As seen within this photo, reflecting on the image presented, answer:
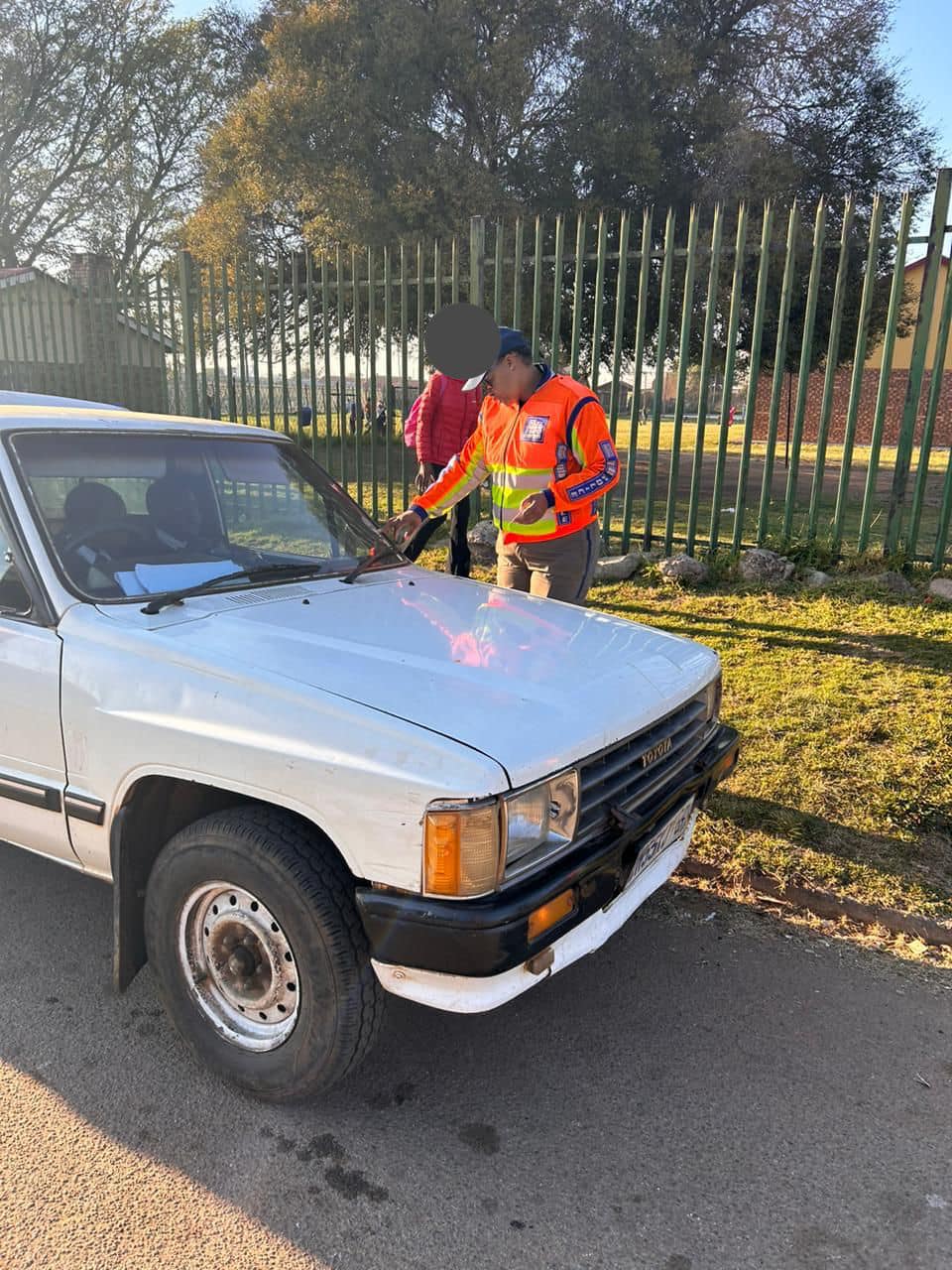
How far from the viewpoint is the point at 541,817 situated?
226 cm

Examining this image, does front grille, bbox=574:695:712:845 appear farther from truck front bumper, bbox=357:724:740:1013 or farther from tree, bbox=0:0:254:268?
tree, bbox=0:0:254:268

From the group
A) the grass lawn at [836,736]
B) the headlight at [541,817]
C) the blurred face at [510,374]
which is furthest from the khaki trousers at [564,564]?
the headlight at [541,817]

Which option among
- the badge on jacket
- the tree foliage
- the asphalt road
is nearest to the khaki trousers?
the badge on jacket

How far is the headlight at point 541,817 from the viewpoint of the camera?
7.13 ft

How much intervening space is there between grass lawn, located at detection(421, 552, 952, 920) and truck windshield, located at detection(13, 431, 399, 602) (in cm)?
207

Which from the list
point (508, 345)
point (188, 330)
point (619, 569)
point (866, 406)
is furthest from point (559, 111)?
point (508, 345)

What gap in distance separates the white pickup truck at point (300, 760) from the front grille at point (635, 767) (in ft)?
0.04

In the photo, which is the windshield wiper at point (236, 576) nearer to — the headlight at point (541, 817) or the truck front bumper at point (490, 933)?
the truck front bumper at point (490, 933)

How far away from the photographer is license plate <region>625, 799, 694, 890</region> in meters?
2.63

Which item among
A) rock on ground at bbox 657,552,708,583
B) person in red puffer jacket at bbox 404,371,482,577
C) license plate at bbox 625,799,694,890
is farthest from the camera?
rock on ground at bbox 657,552,708,583

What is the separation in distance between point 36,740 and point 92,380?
36.6ft

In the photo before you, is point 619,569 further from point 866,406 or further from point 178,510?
point 866,406

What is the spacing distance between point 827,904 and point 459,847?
2071 mm

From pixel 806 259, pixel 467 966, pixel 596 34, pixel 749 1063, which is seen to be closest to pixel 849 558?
pixel 749 1063
